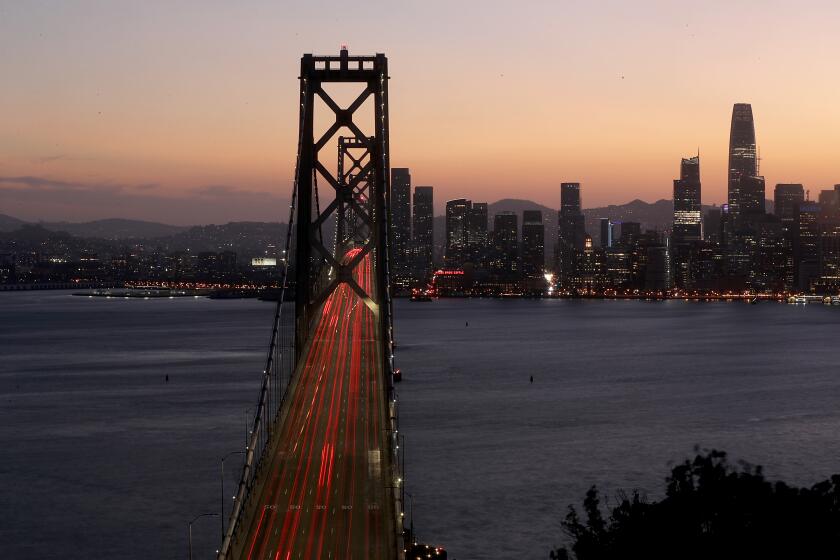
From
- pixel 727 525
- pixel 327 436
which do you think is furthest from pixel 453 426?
pixel 727 525

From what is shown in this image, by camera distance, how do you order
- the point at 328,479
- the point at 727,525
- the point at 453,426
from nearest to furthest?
the point at 727,525
the point at 328,479
the point at 453,426

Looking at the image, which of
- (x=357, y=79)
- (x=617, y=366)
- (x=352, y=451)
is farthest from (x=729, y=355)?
(x=352, y=451)

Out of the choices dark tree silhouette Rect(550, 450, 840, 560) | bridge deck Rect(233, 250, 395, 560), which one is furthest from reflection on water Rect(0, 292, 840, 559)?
dark tree silhouette Rect(550, 450, 840, 560)

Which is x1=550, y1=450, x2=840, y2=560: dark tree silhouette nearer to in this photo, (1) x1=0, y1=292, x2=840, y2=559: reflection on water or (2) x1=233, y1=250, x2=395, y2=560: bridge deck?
(2) x1=233, y1=250, x2=395, y2=560: bridge deck

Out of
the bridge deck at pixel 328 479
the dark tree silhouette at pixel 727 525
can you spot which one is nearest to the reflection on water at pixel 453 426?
the bridge deck at pixel 328 479

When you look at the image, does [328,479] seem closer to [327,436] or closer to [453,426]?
[327,436]

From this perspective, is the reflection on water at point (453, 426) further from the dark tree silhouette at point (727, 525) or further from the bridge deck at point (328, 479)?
the dark tree silhouette at point (727, 525)

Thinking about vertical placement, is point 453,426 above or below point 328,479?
below
